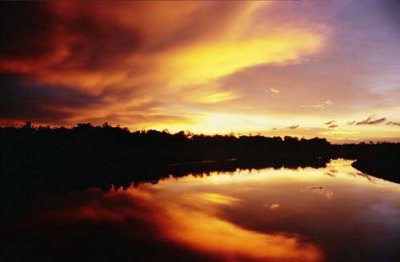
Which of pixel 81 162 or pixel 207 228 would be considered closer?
pixel 207 228

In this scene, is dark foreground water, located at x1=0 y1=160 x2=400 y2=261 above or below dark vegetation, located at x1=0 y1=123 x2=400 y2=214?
below

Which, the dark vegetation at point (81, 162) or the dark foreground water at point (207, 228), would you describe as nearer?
the dark foreground water at point (207, 228)

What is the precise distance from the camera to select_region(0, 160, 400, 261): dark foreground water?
55.0 feet

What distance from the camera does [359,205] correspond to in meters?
30.9

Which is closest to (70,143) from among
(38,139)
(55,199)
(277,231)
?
(38,139)

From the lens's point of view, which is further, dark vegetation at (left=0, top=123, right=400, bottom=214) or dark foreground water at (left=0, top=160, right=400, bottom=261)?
dark vegetation at (left=0, top=123, right=400, bottom=214)

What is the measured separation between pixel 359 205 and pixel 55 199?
26.3 metres

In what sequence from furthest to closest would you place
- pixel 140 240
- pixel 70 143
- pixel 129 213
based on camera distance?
pixel 70 143, pixel 129 213, pixel 140 240

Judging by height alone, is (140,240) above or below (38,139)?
below

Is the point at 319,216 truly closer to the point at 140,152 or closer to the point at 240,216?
the point at 240,216

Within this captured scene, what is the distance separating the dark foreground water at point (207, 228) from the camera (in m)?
16.8

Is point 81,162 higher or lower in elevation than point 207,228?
higher

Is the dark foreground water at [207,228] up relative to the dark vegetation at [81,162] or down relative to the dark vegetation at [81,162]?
down

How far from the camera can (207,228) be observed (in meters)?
22.2
